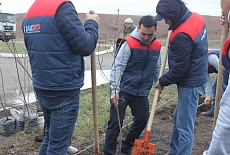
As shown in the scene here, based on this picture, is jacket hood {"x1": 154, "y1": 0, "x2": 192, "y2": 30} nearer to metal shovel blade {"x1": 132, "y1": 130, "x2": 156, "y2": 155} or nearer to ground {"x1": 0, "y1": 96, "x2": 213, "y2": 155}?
metal shovel blade {"x1": 132, "y1": 130, "x2": 156, "y2": 155}

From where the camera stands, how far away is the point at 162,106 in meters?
6.28

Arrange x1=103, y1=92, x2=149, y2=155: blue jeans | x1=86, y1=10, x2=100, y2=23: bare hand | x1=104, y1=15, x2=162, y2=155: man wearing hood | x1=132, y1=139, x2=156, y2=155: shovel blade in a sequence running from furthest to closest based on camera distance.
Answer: x1=103, y1=92, x2=149, y2=155: blue jeans < x1=104, y1=15, x2=162, y2=155: man wearing hood < x1=132, y1=139, x2=156, y2=155: shovel blade < x1=86, y1=10, x2=100, y2=23: bare hand

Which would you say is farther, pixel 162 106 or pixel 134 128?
pixel 162 106

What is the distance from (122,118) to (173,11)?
51.6 inches

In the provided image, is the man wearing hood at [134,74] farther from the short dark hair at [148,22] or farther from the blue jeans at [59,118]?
the blue jeans at [59,118]

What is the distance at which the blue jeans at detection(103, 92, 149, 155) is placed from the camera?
11.7 ft

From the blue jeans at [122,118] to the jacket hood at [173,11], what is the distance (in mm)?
968

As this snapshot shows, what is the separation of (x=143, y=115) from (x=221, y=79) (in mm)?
1069

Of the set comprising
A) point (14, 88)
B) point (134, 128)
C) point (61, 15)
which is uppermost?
point (61, 15)

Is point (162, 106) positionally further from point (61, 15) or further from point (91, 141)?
point (61, 15)

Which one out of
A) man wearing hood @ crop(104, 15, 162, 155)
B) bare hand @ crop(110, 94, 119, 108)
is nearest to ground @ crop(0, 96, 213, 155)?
man wearing hood @ crop(104, 15, 162, 155)

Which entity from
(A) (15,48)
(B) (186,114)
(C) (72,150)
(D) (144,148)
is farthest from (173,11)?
(A) (15,48)

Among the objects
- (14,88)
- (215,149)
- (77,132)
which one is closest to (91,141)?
(77,132)

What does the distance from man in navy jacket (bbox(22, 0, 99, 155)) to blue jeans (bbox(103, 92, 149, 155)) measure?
108cm
